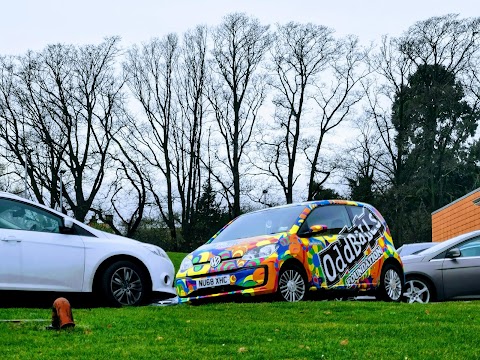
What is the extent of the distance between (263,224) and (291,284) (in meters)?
1.42

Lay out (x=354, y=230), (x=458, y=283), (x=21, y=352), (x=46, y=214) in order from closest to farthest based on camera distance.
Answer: (x=21, y=352)
(x=46, y=214)
(x=354, y=230)
(x=458, y=283)

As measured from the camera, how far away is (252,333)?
27.3 ft

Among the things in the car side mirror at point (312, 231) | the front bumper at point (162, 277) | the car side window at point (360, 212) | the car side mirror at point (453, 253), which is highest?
the car side window at point (360, 212)

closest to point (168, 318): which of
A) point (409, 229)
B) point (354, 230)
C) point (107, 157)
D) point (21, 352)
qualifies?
point (21, 352)

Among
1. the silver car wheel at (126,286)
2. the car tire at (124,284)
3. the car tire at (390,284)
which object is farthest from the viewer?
the car tire at (390,284)

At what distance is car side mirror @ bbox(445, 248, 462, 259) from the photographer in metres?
14.7

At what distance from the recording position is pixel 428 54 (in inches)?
1766

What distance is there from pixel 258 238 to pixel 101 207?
33.3 meters

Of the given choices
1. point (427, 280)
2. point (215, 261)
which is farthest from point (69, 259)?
point (427, 280)

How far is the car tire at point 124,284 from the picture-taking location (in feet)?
38.7

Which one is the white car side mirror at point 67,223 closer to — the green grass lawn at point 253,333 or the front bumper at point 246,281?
the green grass lawn at point 253,333

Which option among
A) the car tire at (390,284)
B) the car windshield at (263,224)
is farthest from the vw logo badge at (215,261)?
the car tire at (390,284)

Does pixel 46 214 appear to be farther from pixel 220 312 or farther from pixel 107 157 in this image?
pixel 107 157

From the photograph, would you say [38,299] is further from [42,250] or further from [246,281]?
[246,281]
